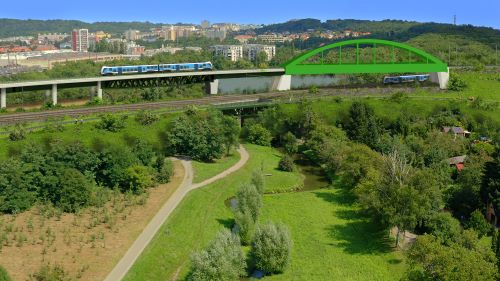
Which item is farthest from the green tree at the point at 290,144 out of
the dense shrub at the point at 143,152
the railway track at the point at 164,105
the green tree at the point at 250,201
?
the green tree at the point at 250,201

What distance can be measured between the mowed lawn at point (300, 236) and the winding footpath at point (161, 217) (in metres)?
0.54

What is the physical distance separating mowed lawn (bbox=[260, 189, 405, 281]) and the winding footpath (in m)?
7.04

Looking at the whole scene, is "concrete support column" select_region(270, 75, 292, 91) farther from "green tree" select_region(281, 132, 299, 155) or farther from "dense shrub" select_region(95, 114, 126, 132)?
"dense shrub" select_region(95, 114, 126, 132)

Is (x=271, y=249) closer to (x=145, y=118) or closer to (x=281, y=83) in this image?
(x=145, y=118)

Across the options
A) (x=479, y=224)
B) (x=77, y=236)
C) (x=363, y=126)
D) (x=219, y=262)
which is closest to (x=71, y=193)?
(x=77, y=236)

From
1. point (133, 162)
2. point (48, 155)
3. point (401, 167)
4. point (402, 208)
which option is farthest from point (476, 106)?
point (48, 155)

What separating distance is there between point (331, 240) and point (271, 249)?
7.28 m

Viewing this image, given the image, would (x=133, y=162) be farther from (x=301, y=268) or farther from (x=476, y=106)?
(x=476, y=106)

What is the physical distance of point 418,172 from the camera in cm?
4006

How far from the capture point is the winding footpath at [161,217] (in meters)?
33.3

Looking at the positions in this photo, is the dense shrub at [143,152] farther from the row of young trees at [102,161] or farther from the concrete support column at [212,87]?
the concrete support column at [212,87]

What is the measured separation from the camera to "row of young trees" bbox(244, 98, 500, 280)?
30938 mm

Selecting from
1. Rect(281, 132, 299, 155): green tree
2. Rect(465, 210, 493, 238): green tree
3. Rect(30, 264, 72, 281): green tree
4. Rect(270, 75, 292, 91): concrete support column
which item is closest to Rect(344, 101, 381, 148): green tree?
Rect(281, 132, 299, 155): green tree

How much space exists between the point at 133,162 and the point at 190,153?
29.7ft
